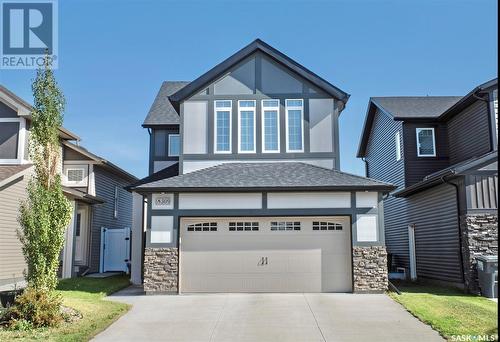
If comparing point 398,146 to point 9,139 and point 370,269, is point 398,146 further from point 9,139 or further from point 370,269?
point 9,139

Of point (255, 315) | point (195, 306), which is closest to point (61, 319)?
point (195, 306)

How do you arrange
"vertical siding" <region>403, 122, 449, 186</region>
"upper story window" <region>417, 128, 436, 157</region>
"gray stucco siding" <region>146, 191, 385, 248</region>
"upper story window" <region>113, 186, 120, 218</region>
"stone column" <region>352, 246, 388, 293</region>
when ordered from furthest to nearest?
"upper story window" <region>113, 186, 120, 218</region> < "upper story window" <region>417, 128, 436, 157</region> < "vertical siding" <region>403, 122, 449, 186</region> < "gray stucco siding" <region>146, 191, 385, 248</region> < "stone column" <region>352, 246, 388, 293</region>

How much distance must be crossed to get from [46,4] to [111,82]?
4.50m

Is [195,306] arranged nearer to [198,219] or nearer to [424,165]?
[198,219]

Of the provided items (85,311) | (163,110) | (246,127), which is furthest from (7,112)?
(85,311)

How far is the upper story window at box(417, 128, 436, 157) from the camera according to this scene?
1892cm

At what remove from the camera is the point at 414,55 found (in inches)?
582

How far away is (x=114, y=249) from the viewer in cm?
2095

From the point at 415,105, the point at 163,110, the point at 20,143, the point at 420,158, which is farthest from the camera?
the point at 163,110

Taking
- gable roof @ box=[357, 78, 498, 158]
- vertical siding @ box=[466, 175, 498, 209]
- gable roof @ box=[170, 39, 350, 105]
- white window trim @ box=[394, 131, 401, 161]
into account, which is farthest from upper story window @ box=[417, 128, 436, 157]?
vertical siding @ box=[466, 175, 498, 209]

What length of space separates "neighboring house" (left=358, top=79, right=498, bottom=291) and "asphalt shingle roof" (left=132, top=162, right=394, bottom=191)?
2.58 m

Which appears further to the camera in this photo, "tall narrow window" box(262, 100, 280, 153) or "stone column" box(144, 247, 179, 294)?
"tall narrow window" box(262, 100, 280, 153)

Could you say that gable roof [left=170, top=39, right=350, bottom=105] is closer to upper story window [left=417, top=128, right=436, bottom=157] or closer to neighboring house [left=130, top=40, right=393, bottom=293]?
neighboring house [left=130, top=40, right=393, bottom=293]

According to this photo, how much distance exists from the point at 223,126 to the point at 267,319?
744 centimetres
